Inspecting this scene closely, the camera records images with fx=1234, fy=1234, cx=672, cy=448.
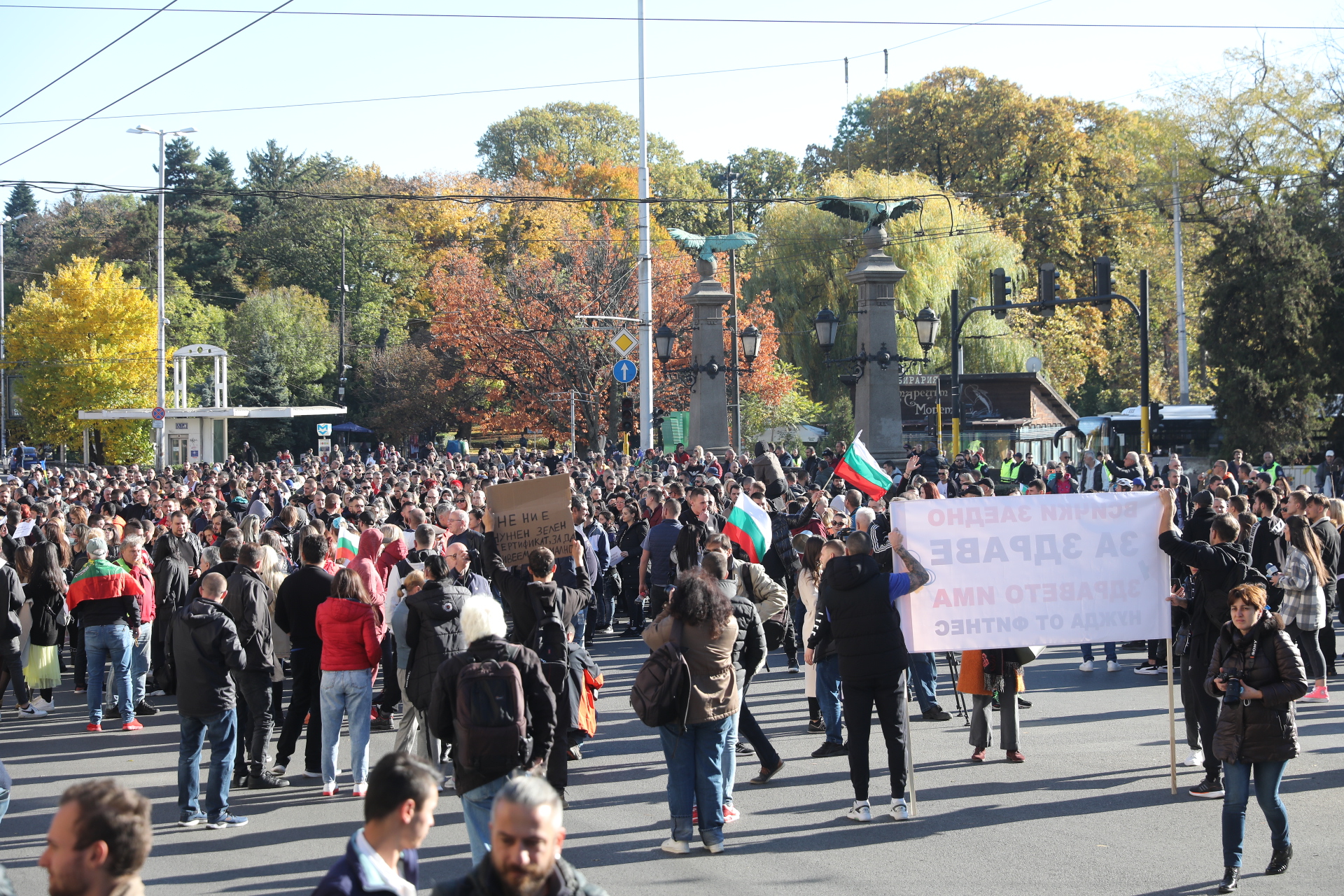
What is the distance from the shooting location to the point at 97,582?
997 cm

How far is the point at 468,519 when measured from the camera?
13.4 meters

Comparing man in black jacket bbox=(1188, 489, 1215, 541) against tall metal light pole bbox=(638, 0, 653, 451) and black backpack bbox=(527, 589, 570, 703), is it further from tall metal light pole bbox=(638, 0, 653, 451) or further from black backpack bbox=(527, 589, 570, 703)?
tall metal light pole bbox=(638, 0, 653, 451)

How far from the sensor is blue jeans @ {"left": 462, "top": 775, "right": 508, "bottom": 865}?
5613 mm

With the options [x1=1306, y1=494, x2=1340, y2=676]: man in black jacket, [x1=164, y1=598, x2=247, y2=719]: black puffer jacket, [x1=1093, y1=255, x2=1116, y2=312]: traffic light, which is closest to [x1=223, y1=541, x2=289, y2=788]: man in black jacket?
[x1=164, y1=598, x2=247, y2=719]: black puffer jacket

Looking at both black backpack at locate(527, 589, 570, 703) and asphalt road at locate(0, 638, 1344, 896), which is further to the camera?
black backpack at locate(527, 589, 570, 703)

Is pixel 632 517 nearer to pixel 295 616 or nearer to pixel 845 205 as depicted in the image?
pixel 295 616

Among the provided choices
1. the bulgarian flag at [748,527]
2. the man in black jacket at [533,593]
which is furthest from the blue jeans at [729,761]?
the bulgarian flag at [748,527]

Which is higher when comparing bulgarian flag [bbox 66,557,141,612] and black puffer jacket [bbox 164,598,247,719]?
bulgarian flag [bbox 66,557,141,612]

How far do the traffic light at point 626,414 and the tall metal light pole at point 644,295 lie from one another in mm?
13737

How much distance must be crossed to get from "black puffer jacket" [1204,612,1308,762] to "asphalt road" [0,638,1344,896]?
0.67 m

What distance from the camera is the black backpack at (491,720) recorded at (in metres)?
5.56

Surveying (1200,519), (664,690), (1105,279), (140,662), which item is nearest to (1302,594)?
(1200,519)

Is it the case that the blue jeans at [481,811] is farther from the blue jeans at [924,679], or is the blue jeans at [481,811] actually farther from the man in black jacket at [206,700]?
the blue jeans at [924,679]

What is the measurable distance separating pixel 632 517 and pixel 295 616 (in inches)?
275
